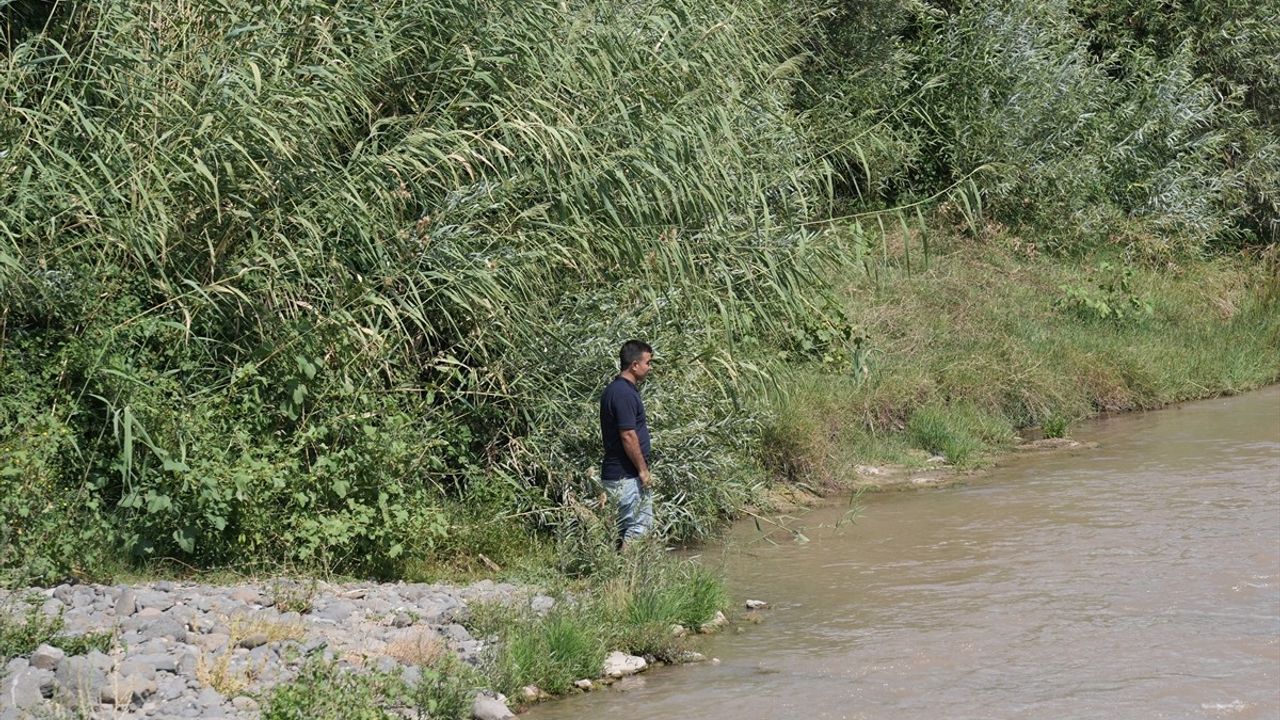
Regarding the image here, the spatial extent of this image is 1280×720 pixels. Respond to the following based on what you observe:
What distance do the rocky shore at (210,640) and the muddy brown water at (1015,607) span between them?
2.93ft

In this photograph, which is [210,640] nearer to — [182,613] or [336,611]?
[182,613]

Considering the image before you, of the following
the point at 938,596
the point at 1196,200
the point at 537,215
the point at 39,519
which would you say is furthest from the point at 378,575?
the point at 1196,200

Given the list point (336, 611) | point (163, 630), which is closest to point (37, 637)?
point (163, 630)

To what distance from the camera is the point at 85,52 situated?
970cm

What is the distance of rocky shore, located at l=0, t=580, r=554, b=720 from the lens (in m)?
6.39

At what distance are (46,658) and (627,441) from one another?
4068 mm

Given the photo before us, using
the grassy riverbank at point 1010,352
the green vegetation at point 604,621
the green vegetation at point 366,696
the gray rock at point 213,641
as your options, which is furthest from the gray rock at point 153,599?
the grassy riverbank at point 1010,352

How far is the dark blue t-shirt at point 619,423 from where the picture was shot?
955cm

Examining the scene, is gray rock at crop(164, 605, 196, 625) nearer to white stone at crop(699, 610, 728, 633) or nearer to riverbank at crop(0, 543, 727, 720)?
riverbank at crop(0, 543, 727, 720)

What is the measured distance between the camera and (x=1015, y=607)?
9.52 meters

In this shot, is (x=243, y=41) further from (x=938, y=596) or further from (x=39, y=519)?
(x=938, y=596)

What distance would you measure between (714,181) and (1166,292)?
41.4ft

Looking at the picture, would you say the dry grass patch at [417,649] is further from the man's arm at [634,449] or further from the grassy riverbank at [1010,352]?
the grassy riverbank at [1010,352]

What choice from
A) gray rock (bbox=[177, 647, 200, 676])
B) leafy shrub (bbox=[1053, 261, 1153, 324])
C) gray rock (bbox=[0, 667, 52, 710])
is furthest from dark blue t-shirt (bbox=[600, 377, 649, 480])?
leafy shrub (bbox=[1053, 261, 1153, 324])
